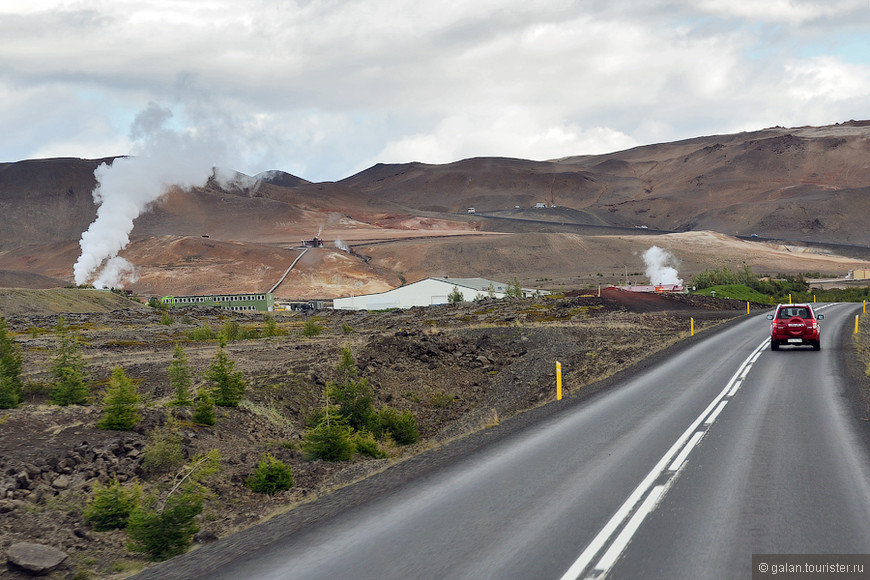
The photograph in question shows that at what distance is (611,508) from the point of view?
10367 millimetres

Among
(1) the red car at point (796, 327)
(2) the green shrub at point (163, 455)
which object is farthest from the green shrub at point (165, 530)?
(1) the red car at point (796, 327)

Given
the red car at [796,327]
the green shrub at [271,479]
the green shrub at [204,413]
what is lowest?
the green shrub at [271,479]

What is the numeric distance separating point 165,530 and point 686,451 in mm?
8768

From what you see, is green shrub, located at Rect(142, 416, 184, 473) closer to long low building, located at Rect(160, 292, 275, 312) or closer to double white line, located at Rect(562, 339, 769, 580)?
double white line, located at Rect(562, 339, 769, 580)

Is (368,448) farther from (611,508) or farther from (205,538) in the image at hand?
(611,508)

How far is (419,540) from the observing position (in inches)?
369

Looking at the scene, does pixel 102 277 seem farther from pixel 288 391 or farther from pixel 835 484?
pixel 835 484

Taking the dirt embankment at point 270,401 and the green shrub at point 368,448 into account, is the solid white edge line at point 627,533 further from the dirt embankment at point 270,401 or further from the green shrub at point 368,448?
the green shrub at point 368,448

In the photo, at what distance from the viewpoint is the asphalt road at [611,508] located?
27.9ft

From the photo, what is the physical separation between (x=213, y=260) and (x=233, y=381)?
16409cm

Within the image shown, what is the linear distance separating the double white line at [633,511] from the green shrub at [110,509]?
7.92 m

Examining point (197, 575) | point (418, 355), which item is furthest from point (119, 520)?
point (418, 355)

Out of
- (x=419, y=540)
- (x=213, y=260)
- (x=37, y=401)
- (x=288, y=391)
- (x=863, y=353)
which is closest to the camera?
(x=419, y=540)

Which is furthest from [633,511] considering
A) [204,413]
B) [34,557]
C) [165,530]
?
[204,413]
